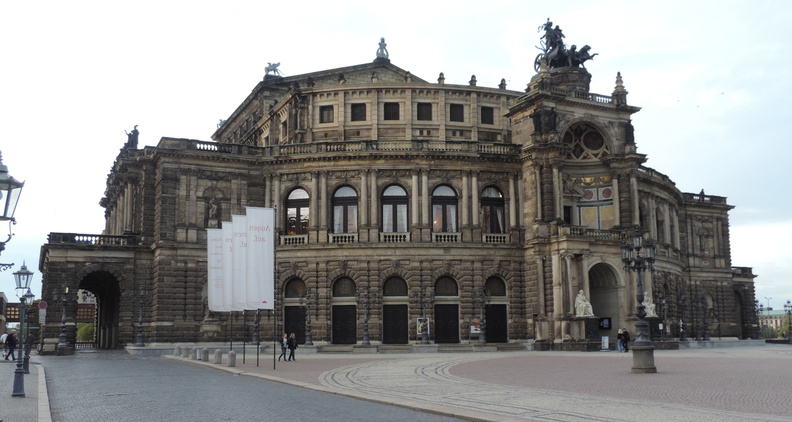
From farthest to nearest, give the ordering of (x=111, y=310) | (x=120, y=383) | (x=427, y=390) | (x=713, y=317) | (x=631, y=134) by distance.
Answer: (x=713, y=317), (x=111, y=310), (x=631, y=134), (x=120, y=383), (x=427, y=390)

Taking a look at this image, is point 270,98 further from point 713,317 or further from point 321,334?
point 713,317

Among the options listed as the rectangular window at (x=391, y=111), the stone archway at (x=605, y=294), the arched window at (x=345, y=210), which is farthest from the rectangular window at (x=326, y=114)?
the stone archway at (x=605, y=294)

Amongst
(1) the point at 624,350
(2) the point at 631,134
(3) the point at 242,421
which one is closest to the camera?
(3) the point at 242,421

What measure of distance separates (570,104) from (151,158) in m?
32.0

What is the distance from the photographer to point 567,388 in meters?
22.9

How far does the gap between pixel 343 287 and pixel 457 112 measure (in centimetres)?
1807

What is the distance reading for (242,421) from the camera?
1612cm

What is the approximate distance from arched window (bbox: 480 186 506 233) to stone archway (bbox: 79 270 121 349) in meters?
31.1

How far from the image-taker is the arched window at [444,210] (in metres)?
58.6

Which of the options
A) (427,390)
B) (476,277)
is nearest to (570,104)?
(476,277)

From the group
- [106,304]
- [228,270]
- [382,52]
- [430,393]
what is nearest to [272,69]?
[382,52]

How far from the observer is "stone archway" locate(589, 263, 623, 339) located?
58.3 m

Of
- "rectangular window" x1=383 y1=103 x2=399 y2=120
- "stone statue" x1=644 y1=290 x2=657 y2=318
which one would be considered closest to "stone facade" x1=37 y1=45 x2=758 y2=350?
"stone statue" x1=644 y1=290 x2=657 y2=318

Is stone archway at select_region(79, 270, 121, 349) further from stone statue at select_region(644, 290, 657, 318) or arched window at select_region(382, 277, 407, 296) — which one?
stone statue at select_region(644, 290, 657, 318)
